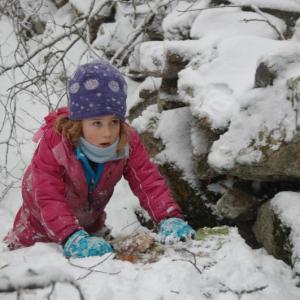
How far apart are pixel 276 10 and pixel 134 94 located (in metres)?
2.03

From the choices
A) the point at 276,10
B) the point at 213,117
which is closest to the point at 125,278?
the point at 213,117

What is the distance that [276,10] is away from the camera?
371cm

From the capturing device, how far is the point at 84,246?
203cm

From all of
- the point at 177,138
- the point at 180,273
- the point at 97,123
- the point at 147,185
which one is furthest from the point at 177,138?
the point at 180,273

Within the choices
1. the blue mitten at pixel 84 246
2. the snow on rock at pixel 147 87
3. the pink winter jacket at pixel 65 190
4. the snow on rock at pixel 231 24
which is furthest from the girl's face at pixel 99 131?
the snow on rock at pixel 147 87

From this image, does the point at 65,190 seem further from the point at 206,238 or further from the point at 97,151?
the point at 206,238

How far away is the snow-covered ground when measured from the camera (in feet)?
5.23

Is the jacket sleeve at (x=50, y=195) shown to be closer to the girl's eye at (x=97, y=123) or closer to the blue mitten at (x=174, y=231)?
the girl's eye at (x=97, y=123)

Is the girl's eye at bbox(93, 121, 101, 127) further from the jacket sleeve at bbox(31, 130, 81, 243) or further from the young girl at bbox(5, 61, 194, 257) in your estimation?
the jacket sleeve at bbox(31, 130, 81, 243)

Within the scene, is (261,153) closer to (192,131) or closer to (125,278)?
(192,131)

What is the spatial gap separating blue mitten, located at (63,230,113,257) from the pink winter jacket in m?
0.10

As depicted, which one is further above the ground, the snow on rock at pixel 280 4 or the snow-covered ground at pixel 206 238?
the snow on rock at pixel 280 4

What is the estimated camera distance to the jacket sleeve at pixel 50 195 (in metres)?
2.20

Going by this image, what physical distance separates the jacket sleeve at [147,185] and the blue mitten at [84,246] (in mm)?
488
